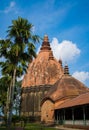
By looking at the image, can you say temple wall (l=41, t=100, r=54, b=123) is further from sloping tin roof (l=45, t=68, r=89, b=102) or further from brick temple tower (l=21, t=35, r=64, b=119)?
brick temple tower (l=21, t=35, r=64, b=119)

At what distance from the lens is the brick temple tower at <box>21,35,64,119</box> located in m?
73.3

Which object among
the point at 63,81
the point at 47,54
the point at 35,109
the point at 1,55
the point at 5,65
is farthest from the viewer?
the point at 47,54

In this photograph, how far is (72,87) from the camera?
5534 centimetres

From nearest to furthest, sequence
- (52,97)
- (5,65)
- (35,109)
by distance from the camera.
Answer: (5,65), (52,97), (35,109)

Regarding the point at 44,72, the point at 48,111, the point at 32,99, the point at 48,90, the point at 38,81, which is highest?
the point at 44,72

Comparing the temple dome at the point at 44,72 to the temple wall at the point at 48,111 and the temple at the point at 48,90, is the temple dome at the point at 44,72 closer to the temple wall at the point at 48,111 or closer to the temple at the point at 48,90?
the temple at the point at 48,90

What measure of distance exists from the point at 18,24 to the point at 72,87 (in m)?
29.4

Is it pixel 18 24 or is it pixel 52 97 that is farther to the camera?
pixel 52 97

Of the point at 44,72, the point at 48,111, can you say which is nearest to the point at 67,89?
the point at 48,111

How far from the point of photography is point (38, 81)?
3039 inches

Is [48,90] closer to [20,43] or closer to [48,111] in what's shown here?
[48,111]

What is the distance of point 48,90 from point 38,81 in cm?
640

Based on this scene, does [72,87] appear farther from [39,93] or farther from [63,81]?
[39,93]

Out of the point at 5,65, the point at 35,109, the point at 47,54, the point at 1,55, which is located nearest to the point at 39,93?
the point at 35,109
